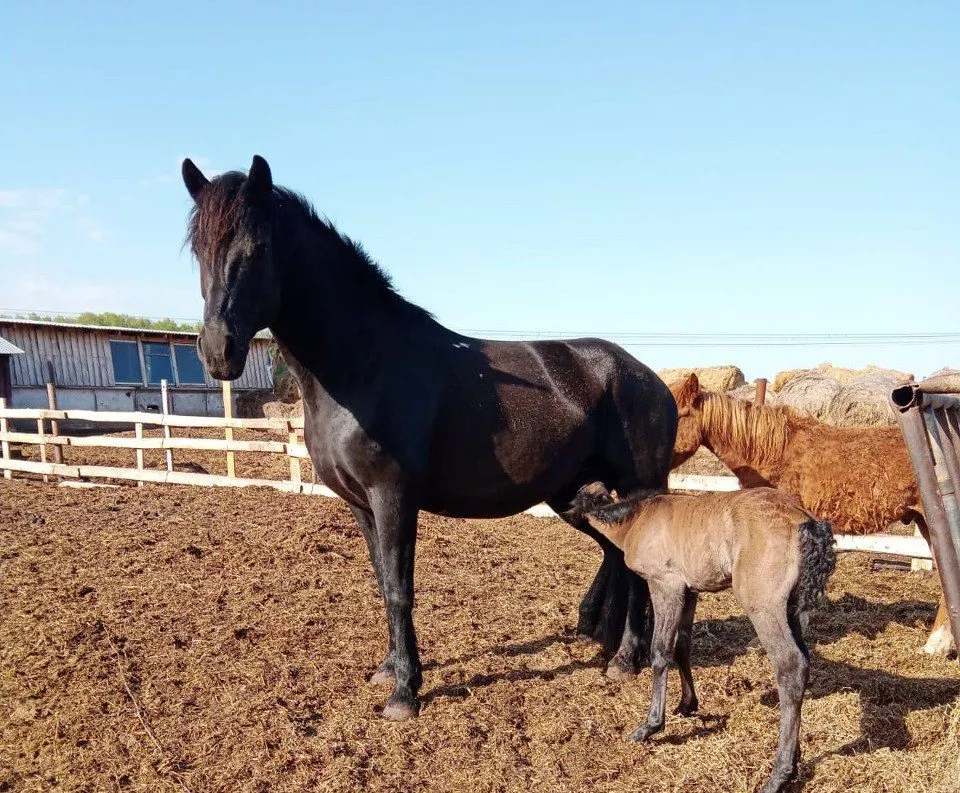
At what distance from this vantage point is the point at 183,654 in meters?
4.46

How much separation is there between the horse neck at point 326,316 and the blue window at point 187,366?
848 inches

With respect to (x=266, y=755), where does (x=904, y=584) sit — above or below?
below

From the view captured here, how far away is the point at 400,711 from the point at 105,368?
2185 cm

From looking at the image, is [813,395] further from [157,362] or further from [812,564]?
[157,362]

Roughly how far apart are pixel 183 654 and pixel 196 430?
17257 millimetres

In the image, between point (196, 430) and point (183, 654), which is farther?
point (196, 430)

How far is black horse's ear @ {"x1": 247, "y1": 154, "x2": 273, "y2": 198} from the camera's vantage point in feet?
11.3

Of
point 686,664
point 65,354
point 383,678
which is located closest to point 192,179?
point 383,678

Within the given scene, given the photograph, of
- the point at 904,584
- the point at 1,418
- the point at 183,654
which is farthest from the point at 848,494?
the point at 1,418

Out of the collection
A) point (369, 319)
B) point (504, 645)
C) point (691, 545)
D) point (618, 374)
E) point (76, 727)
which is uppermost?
point (369, 319)

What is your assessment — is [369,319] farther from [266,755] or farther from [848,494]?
[848,494]

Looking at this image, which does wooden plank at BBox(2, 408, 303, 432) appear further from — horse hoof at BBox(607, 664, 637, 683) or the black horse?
horse hoof at BBox(607, 664, 637, 683)

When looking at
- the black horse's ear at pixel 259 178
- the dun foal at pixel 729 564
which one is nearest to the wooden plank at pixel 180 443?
the black horse's ear at pixel 259 178

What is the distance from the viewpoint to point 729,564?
338cm
